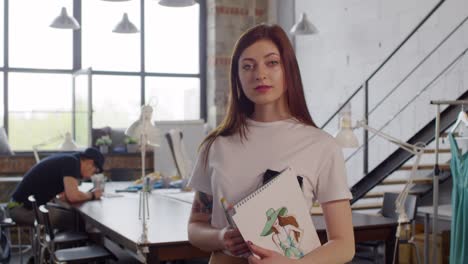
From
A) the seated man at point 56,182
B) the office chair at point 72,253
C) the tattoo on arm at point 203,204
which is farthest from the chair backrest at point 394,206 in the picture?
the tattoo on arm at point 203,204

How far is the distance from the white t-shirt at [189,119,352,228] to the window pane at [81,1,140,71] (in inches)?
325

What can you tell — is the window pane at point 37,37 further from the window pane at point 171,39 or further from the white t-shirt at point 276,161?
the white t-shirt at point 276,161

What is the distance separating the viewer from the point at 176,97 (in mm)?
10273

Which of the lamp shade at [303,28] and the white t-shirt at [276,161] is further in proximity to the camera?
the lamp shade at [303,28]

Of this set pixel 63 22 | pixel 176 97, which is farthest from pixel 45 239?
pixel 176 97

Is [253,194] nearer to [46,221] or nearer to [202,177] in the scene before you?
[202,177]

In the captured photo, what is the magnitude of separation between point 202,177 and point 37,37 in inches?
322

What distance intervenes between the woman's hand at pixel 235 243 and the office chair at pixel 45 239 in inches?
100

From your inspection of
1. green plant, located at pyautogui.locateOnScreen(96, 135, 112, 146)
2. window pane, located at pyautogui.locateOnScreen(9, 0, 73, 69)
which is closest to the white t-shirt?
green plant, located at pyautogui.locateOnScreen(96, 135, 112, 146)

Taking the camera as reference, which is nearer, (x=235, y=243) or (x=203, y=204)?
(x=235, y=243)

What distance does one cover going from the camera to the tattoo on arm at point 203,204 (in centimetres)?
156

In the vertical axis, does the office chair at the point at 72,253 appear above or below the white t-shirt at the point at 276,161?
below

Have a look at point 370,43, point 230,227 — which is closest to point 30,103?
point 370,43

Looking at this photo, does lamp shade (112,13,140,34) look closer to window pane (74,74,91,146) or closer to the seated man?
window pane (74,74,91,146)
